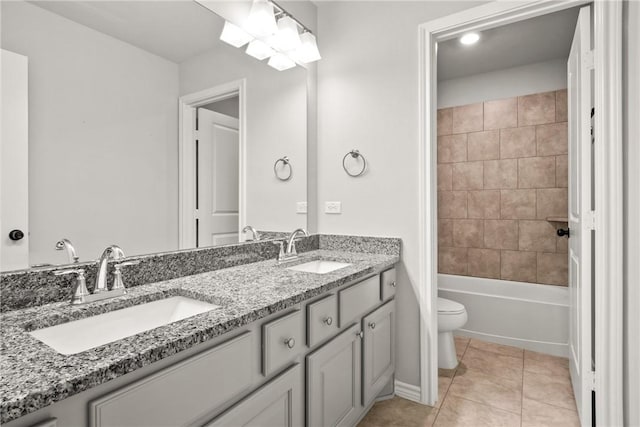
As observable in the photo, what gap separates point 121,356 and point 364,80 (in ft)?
6.53

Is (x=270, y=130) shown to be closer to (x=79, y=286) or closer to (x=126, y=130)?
(x=126, y=130)

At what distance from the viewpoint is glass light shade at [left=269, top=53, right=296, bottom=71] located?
2139 millimetres

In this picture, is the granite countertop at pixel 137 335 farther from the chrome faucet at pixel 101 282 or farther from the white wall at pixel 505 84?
the white wall at pixel 505 84

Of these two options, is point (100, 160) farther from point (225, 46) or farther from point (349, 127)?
point (349, 127)

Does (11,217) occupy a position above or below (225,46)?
below

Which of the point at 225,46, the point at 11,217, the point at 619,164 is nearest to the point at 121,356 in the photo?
the point at 11,217

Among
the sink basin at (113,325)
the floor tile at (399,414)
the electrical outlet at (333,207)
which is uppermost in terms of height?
the electrical outlet at (333,207)

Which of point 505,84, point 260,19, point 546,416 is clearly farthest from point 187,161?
point 505,84

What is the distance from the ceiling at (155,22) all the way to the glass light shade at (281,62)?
0.42 m

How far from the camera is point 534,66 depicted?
126 inches

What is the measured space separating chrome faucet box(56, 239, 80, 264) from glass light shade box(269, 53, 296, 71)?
147 centimetres

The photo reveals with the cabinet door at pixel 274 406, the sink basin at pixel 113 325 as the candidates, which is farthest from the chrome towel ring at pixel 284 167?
the cabinet door at pixel 274 406

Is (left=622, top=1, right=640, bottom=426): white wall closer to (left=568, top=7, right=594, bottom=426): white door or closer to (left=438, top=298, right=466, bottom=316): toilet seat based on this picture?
(left=568, top=7, right=594, bottom=426): white door

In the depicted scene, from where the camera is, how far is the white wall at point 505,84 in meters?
3.15
